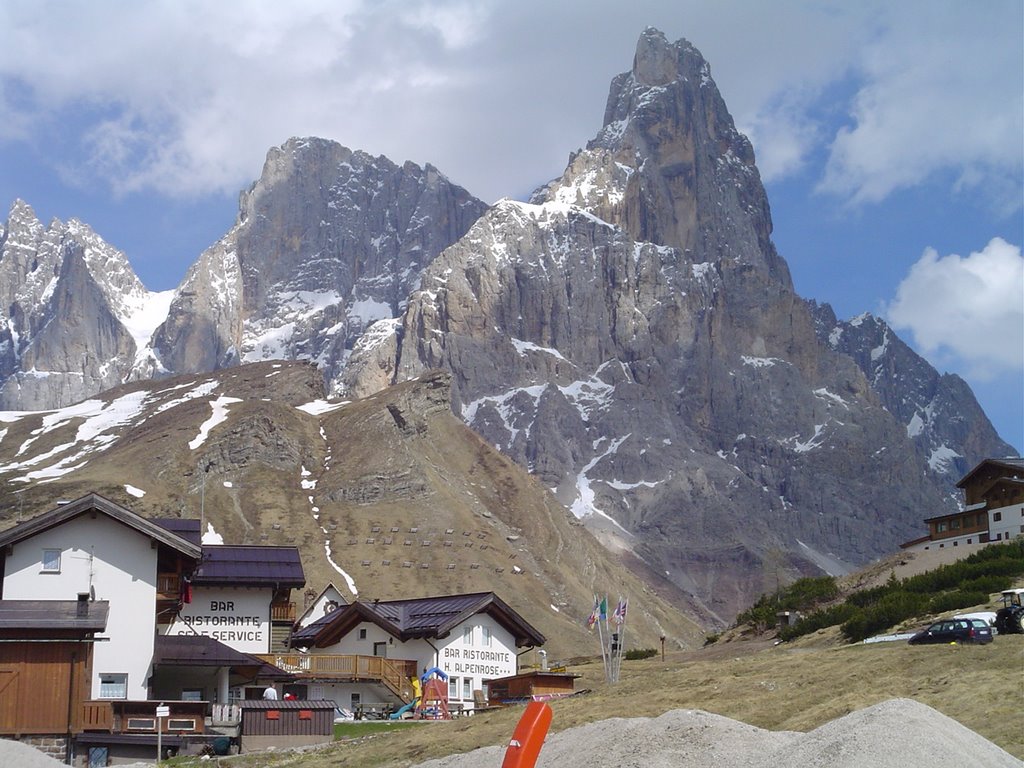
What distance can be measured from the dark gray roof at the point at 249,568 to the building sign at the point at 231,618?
664 mm

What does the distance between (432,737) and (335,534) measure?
415 feet

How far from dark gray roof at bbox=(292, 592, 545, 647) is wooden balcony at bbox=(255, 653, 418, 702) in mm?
1989

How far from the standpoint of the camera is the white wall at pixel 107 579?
40344 millimetres

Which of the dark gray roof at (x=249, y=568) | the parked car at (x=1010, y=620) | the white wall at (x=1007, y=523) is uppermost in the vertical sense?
the white wall at (x=1007, y=523)

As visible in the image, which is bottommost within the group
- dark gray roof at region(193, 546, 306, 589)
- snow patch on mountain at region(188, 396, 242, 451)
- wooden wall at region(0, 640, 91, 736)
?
wooden wall at region(0, 640, 91, 736)

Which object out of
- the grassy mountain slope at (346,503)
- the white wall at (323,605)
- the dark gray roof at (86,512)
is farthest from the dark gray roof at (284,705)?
the grassy mountain slope at (346,503)

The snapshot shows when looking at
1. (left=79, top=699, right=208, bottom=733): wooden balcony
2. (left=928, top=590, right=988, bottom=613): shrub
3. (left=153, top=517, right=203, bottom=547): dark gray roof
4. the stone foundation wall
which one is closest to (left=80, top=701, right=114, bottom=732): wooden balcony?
(left=79, top=699, right=208, bottom=733): wooden balcony

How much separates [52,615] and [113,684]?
5.33m

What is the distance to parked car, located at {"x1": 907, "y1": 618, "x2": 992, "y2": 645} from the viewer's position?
38406mm

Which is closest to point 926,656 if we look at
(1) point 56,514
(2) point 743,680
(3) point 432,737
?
(2) point 743,680

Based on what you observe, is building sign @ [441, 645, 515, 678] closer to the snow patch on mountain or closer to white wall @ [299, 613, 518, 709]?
white wall @ [299, 613, 518, 709]

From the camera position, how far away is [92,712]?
116 ft

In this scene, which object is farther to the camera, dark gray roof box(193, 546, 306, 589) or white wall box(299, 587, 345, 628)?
white wall box(299, 587, 345, 628)

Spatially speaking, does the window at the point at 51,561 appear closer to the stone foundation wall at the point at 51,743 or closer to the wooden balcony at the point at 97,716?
the wooden balcony at the point at 97,716
